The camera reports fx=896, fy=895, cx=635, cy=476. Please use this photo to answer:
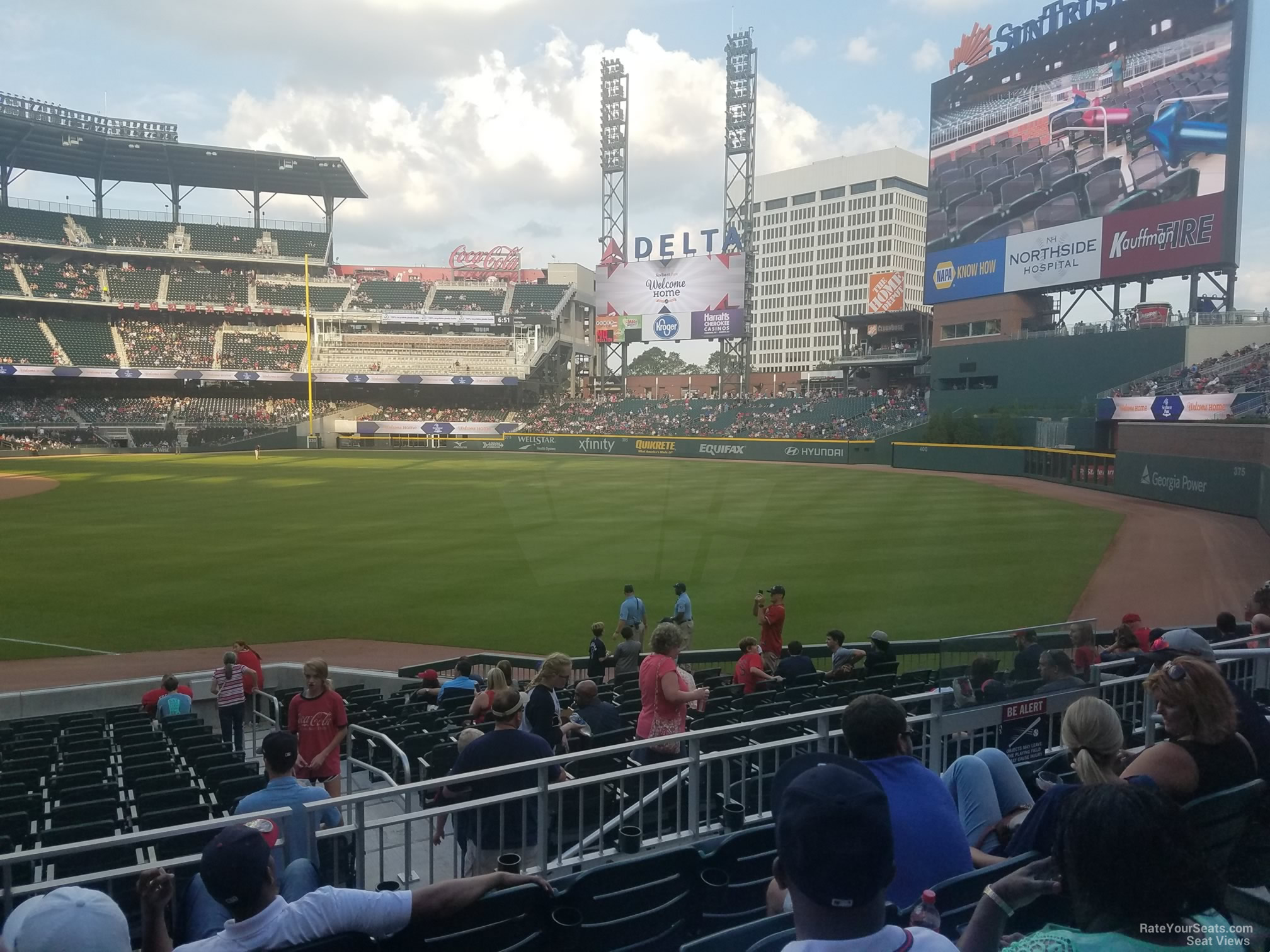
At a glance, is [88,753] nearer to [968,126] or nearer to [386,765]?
[386,765]

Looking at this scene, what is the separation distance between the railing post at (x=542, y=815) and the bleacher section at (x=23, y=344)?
83247 millimetres

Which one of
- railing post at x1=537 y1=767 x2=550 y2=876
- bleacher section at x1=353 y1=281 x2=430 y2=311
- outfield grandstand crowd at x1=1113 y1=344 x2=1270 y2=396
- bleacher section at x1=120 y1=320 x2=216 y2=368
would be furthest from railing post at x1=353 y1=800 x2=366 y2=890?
bleacher section at x1=353 y1=281 x2=430 y2=311

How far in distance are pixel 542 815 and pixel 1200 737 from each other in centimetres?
316

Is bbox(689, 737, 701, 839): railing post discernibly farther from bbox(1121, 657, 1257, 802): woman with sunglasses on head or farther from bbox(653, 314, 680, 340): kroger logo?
bbox(653, 314, 680, 340): kroger logo

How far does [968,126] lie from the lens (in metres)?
56.6

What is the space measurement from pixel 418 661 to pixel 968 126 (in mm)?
54190

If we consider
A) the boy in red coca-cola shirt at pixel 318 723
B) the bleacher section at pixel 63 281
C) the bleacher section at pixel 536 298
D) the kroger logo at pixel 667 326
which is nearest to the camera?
the boy in red coca-cola shirt at pixel 318 723

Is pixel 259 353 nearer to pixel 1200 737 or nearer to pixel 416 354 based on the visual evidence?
pixel 416 354

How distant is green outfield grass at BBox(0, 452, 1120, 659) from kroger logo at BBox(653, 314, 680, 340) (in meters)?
33.3

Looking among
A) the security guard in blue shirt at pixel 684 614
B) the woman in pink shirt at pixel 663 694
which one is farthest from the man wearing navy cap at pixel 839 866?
the security guard in blue shirt at pixel 684 614

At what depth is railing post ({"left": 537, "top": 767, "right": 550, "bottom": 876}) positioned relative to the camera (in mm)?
4848

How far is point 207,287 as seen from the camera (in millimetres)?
84438

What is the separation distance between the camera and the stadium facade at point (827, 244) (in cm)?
14300

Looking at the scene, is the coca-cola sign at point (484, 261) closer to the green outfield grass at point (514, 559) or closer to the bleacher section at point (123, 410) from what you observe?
the bleacher section at point (123, 410)
